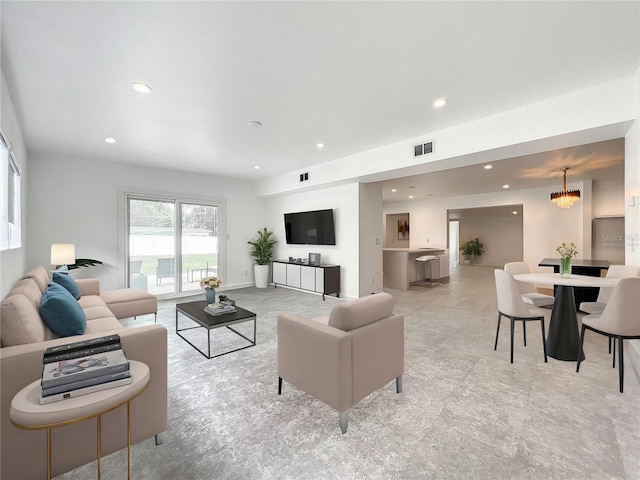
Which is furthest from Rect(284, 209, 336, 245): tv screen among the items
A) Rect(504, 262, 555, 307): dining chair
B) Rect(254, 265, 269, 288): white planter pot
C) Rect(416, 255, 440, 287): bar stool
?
Rect(504, 262, 555, 307): dining chair

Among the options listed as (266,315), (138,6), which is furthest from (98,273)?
(138,6)

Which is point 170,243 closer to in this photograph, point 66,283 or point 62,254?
point 62,254

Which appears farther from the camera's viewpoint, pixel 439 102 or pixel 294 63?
pixel 439 102

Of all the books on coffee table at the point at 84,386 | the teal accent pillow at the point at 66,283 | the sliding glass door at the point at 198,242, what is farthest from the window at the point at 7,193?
the sliding glass door at the point at 198,242

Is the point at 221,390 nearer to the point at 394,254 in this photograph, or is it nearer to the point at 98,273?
the point at 98,273

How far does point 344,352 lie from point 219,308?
2065mm

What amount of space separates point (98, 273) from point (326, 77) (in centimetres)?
541

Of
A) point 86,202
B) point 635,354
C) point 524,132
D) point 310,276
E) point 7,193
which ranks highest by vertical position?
point 524,132

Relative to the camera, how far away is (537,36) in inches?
81.3

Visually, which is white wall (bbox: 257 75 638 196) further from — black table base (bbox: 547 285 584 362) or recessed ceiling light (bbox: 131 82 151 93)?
recessed ceiling light (bbox: 131 82 151 93)

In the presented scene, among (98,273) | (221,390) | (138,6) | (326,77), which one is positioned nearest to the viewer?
(138,6)

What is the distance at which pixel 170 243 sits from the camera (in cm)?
620

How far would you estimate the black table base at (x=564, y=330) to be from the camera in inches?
114

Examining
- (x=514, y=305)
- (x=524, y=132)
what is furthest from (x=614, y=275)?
(x=524, y=132)
